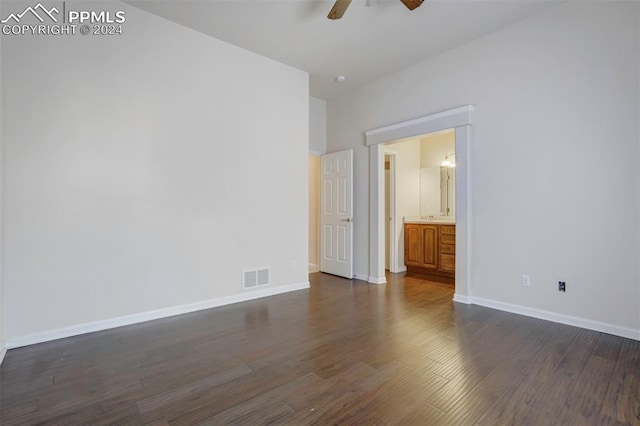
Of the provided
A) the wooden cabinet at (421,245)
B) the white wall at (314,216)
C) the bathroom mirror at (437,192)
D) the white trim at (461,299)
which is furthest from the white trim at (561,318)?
the white wall at (314,216)

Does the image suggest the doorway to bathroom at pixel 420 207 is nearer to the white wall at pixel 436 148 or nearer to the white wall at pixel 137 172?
the white wall at pixel 436 148

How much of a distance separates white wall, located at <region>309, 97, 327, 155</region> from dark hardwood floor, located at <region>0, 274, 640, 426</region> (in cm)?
320

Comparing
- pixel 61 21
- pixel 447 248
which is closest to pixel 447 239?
pixel 447 248

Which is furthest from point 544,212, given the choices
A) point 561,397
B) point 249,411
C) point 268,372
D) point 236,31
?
point 236,31

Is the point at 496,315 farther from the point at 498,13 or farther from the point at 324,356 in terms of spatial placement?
the point at 498,13

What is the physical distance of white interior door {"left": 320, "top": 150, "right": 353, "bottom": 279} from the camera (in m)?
5.07

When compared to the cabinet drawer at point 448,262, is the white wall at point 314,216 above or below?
above

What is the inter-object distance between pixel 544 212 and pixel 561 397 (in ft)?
6.38

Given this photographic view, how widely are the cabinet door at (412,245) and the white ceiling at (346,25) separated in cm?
265

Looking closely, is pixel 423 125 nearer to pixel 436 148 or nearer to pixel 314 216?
pixel 436 148

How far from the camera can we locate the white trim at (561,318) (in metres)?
2.71

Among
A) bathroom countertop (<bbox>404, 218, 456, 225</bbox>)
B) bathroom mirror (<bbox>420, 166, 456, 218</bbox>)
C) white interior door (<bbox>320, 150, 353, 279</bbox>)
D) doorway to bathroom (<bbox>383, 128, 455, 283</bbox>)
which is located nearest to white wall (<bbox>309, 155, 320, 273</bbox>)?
white interior door (<bbox>320, 150, 353, 279</bbox>)

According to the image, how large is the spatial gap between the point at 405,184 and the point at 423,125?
1.65 m

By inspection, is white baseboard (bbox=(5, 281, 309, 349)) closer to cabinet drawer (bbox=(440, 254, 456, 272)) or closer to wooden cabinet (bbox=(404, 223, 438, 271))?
wooden cabinet (bbox=(404, 223, 438, 271))
